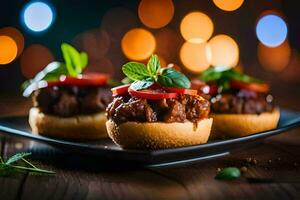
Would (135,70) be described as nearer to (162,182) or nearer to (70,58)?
(162,182)

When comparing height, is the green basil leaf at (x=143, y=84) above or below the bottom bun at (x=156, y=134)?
above

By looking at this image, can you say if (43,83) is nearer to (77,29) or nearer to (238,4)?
(77,29)

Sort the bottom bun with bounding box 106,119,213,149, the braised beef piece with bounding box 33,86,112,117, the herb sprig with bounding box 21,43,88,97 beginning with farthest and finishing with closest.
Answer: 1. the herb sprig with bounding box 21,43,88,97
2. the braised beef piece with bounding box 33,86,112,117
3. the bottom bun with bounding box 106,119,213,149

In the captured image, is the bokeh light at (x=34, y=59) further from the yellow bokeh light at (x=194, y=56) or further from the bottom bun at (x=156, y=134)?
the bottom bun at (x=156, y=134)

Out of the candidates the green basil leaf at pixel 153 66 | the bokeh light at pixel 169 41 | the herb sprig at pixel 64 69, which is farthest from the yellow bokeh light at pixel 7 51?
the green basil leaf at pixel 153 66

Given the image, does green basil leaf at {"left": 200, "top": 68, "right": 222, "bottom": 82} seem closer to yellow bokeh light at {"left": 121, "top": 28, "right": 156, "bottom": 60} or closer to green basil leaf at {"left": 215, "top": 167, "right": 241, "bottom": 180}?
green basil leaf at {"left": 215, "top": 167, "right": 241, "bottom": 180}

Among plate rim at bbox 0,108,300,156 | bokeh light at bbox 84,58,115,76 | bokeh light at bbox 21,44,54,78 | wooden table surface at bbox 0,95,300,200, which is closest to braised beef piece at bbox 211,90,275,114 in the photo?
plate rim at bbox 0,108,300,156

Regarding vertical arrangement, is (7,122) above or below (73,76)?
below

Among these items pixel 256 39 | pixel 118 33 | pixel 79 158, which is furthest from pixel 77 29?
pixel 79 158
